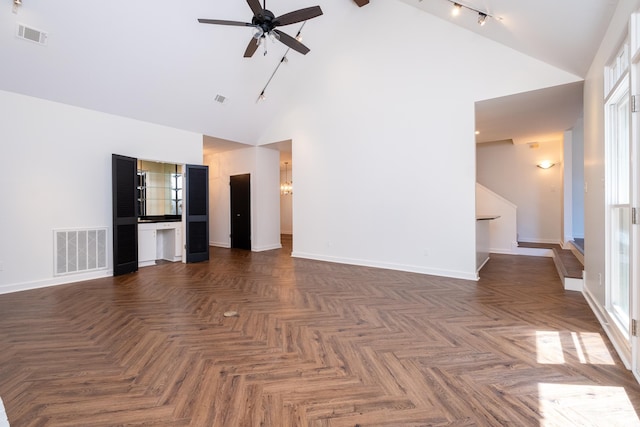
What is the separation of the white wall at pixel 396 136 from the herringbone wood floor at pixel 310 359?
1275 millimetres

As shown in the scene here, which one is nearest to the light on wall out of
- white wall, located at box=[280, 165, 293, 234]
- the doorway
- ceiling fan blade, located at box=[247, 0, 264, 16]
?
white wall, located at box=[280, 165, 293, 234]

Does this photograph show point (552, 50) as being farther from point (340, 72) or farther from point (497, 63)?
point (340, 72)

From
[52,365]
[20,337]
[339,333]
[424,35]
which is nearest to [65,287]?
[20,337]

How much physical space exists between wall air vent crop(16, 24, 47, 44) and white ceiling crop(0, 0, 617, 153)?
0.05m

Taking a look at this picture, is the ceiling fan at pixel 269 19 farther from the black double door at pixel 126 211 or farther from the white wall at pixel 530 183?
the white wall at pixel 530 183

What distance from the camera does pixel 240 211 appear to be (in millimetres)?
7934

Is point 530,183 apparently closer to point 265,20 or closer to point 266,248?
point 266,248

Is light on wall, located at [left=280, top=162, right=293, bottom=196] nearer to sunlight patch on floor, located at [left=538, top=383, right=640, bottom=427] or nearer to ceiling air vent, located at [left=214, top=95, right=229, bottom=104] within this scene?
ceiling air vent, located at [left=214, top=95, right=229, bottom=104]

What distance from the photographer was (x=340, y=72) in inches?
230

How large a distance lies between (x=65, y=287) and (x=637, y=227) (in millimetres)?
6308

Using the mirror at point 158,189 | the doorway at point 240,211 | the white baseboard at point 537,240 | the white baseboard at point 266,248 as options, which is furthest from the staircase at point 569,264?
the mirror at point 158,189

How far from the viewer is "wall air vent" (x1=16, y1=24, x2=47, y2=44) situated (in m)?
3.42

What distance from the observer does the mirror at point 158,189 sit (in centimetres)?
680

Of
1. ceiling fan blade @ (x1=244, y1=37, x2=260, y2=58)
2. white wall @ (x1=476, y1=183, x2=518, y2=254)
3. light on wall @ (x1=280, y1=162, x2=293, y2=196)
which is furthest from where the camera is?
light on wall @ (x1=280, y1=162, x2=293, y2=196)
